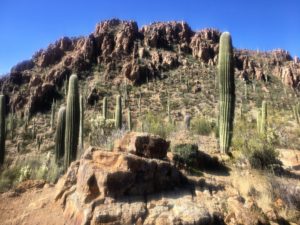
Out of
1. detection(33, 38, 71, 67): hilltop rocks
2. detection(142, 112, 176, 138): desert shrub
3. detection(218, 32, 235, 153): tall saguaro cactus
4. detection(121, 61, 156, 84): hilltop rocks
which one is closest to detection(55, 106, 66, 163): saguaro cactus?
detection(142, 112, 176, 138): desert shrub

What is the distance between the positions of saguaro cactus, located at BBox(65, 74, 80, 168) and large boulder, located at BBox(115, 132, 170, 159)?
2.86 m

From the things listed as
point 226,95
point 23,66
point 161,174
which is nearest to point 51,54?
point 23,66

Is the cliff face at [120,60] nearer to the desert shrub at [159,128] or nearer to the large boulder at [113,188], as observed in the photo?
the desert shrub at [159,128]

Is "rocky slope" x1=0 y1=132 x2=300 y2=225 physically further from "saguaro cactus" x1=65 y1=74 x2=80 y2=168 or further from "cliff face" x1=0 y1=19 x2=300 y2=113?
"cliff face" x1=0 y1=19 x2=300 y2=113

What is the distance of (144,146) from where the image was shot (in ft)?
24.1

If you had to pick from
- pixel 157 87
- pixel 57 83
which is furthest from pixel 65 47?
pixel 157 87

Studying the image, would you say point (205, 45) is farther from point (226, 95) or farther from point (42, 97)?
point (226, 95)

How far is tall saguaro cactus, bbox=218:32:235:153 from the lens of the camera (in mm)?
10625

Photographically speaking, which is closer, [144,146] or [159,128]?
[144,146]

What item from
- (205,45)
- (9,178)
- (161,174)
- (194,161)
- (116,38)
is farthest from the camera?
(205,45)

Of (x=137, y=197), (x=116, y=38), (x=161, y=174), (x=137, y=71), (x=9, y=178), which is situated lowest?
(x=9, y=178)

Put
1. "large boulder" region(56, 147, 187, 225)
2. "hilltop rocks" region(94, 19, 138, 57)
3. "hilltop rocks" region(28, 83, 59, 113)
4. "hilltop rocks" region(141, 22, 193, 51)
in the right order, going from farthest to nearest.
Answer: "hilltop rocks" region(141, 22, 193, 51)
"hilltop rocks" region(94, 19, 138, 57)
"hilltop rocks" region(28, 83, 59, 113)
"large boulder" region(56, 147, 187, 225)

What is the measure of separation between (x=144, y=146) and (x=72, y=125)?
4.05 meters

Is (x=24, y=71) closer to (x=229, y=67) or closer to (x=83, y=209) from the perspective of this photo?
(x=229, y=67)
